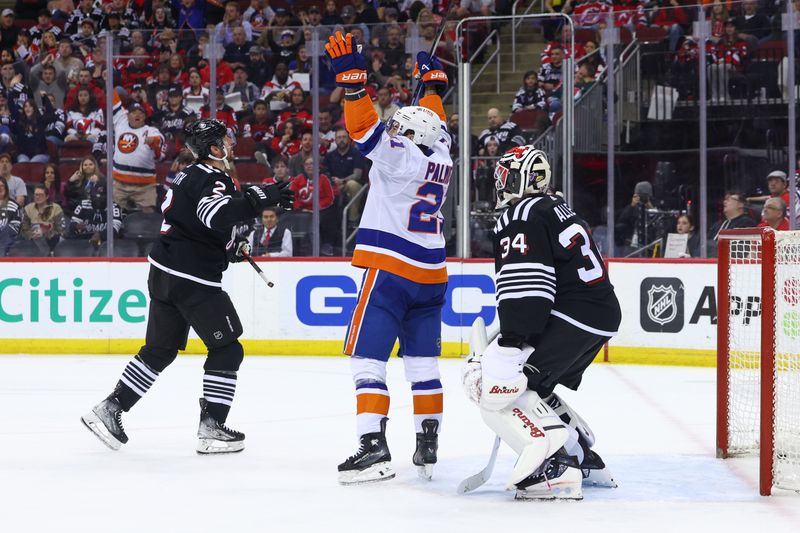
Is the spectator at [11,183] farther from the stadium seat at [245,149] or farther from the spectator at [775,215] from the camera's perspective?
the spectator at [775,215]

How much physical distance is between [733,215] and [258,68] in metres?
3.77

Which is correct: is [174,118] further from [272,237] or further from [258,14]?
[258,14]

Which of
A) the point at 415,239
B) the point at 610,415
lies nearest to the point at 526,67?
the point at 610,415

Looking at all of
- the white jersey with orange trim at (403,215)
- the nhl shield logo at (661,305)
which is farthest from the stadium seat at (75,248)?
the white jersey with orange trim at (403,215)

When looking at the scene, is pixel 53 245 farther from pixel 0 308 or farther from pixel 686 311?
pixel 686 311

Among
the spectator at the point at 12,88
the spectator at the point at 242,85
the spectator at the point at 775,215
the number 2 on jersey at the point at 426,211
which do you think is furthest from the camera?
the spectator at the point at 12,88

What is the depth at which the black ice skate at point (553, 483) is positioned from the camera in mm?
3857

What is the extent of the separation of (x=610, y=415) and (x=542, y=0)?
5.84 meters

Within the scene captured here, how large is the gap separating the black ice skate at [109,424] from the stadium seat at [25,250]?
4715 mm

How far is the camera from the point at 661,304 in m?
8.51

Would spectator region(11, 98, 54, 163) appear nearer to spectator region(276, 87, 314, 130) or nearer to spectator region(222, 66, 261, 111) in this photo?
spectator region(222, 66, 261, 111)

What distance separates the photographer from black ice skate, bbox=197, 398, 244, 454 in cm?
482

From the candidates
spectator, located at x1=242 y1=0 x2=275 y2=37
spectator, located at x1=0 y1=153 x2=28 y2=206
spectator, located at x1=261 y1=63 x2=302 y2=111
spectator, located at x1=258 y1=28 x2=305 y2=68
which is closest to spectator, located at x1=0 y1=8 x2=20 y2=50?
spectator, located at x1=242 y1=0 x2=275 y2=37

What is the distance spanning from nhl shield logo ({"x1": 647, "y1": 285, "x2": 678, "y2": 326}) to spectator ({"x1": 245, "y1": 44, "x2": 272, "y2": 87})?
338 cm
